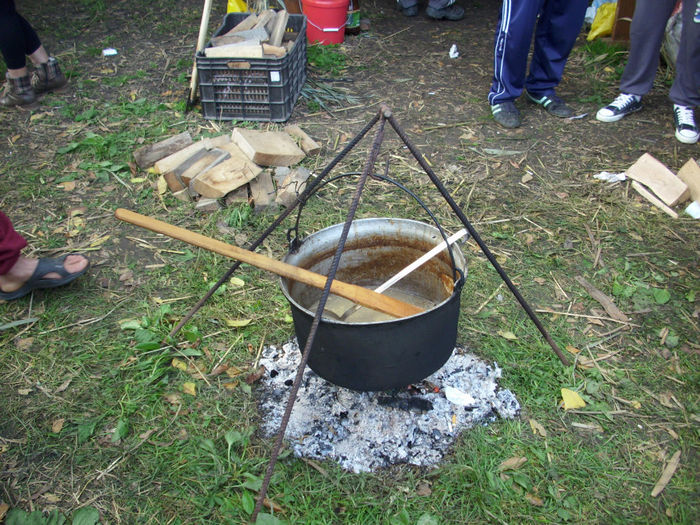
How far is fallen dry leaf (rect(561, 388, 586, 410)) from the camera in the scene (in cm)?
258

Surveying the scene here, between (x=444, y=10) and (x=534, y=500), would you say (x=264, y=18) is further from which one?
(x=534, y=500)

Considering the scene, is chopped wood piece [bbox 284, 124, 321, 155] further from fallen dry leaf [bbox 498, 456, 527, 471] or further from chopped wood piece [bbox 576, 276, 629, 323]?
fallen dry leaf [bbox 498, 456, 527, 471]

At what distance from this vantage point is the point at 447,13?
22.1 feet

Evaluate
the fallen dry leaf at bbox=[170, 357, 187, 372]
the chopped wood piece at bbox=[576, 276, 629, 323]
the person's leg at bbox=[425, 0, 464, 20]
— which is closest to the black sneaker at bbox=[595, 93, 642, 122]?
the chopped wood piece at bbox=[576, 276, 629, 323]

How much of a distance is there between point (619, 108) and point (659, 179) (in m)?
1.11

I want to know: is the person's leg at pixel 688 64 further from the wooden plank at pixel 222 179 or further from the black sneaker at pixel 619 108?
the wooden plank at pixel 222 179

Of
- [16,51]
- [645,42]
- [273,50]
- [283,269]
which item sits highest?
[283,269]

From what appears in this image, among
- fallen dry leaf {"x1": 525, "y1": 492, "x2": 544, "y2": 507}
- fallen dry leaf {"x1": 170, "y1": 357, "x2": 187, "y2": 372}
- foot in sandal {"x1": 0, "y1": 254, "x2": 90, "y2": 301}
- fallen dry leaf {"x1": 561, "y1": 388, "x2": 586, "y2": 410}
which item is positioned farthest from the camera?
foot in sandal {"x1": 0, "y1": 254, "x2": 90, "y2": 301}

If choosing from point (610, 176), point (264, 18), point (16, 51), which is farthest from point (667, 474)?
point (16, 51)

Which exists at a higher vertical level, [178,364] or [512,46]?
[512,46]

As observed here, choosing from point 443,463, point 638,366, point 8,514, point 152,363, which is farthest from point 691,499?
point 8,514

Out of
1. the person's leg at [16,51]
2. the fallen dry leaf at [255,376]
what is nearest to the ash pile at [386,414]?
the fallen dry leaf at [255,376]

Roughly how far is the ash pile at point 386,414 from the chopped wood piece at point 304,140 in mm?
2194

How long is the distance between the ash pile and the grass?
0.23 ft
